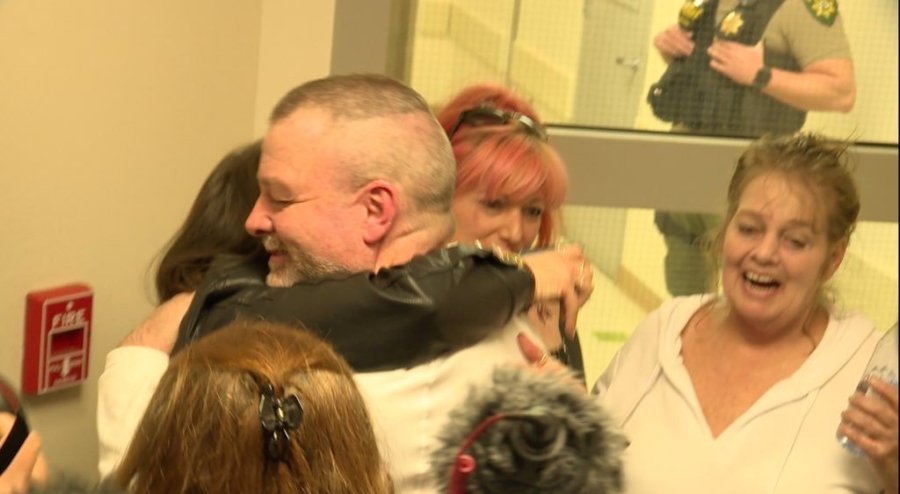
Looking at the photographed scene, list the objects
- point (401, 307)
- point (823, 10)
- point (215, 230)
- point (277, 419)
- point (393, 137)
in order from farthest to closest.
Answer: point (823, 10)
point (215, 230)
point (393, 137)
point (401, 307)
point (277, 419)

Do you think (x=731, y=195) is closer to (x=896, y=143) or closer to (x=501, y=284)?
(x=501, y=284)

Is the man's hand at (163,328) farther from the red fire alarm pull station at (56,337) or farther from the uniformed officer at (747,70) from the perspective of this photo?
the uniformed officer at (747,70)

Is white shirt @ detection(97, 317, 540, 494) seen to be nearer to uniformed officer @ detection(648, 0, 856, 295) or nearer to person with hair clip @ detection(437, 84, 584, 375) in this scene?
person with hair clip @ detection(437, 84, 584, 375)

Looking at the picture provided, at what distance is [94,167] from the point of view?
2.12 metres

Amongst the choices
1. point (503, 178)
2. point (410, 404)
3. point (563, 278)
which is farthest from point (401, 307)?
point (503, 178)

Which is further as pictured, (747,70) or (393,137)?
(747,70)

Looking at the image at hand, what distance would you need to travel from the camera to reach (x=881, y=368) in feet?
5.67

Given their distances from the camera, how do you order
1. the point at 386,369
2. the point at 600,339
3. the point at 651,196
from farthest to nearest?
the point at 600,339, the point at 651,196, the point at 386,369

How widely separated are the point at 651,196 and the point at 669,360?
2.82ft

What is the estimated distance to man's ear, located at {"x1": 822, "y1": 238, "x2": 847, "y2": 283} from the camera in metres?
1.97

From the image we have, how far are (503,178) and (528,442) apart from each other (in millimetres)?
875

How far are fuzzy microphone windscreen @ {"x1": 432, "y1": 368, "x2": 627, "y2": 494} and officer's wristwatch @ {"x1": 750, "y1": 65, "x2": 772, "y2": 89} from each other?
1.76 meters

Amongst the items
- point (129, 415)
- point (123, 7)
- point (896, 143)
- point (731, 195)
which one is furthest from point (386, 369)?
point (896, 143)

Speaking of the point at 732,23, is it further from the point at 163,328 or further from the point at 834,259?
the point at 163,328
